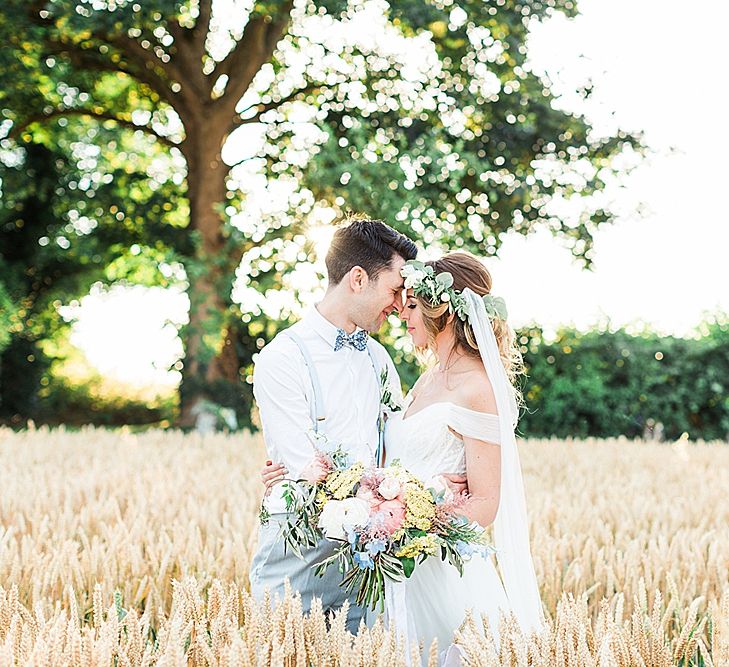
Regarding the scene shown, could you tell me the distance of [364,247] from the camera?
3561 millimetres

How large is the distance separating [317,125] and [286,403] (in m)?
11.5

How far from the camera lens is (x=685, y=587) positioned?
162 inches

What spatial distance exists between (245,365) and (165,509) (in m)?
10.4

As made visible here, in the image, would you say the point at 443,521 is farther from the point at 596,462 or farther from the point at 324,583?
the point at 596,462

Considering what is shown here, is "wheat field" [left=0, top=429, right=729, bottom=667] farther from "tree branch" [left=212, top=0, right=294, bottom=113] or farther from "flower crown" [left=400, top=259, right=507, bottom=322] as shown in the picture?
"tree branch" [left=212, top=0, right=294, bottom=113]

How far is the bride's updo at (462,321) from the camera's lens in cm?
367

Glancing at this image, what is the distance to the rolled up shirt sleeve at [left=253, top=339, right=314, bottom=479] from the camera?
3.22m

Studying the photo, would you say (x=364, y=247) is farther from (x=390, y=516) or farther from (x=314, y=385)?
(x=390, y=516)

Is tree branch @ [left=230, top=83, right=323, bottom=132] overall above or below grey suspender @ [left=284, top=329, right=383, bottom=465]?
above

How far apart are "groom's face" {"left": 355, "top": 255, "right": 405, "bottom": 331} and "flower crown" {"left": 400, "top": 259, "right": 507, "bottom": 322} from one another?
0.08m

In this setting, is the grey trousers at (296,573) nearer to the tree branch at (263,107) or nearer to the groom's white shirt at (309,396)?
the groom's white shirt at (309,396)

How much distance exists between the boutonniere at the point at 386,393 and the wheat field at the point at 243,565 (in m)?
0.98

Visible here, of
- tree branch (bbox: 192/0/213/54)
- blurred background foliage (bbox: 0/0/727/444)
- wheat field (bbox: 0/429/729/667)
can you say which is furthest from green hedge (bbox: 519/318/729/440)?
tree branch (bbox: 192/0/213/54)

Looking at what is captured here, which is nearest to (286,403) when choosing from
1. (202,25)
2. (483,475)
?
(483,475)
